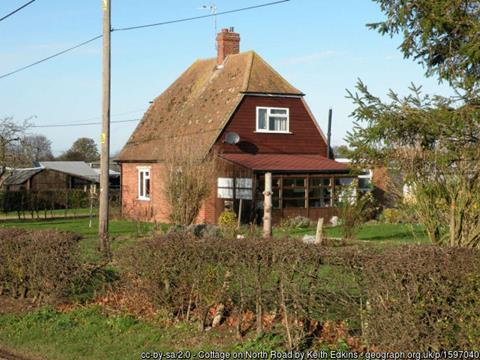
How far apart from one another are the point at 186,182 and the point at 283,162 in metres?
8.90

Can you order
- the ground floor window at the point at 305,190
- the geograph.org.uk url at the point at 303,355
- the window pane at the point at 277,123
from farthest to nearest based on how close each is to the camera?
1. the window pane at the point at 277,123
2. the ground floor window at the point at 305,190
3. the geograph.org.uk url at the point at 303,355

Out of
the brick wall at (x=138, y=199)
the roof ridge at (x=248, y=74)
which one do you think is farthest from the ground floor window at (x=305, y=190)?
the brick wall at (x=138, y=199)

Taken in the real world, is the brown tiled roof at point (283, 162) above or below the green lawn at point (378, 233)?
above

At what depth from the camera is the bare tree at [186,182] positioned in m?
23.3

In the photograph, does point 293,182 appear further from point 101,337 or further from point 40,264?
point 101,337

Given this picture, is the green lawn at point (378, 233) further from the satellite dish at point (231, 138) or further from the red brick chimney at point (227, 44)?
the red brick chimney at point (227, 44)

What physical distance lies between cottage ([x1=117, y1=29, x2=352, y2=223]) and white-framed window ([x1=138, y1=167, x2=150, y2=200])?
51 mm

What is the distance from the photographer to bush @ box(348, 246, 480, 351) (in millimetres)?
6867

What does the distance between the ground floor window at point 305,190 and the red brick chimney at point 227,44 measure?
9474 mm

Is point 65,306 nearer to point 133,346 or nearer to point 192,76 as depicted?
point 133,346

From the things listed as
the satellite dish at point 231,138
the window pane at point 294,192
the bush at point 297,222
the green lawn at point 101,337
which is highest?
the satellite dish at point 231,138

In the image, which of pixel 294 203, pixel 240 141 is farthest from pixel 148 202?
pixel 294 203

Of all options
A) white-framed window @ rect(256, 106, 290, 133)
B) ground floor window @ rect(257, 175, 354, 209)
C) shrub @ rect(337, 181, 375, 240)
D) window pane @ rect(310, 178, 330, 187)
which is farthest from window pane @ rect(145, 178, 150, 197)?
shrub @ rect(337, 181, 375, 240)

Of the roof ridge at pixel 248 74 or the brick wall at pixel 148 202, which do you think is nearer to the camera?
the brick wall at pixel 148 202
